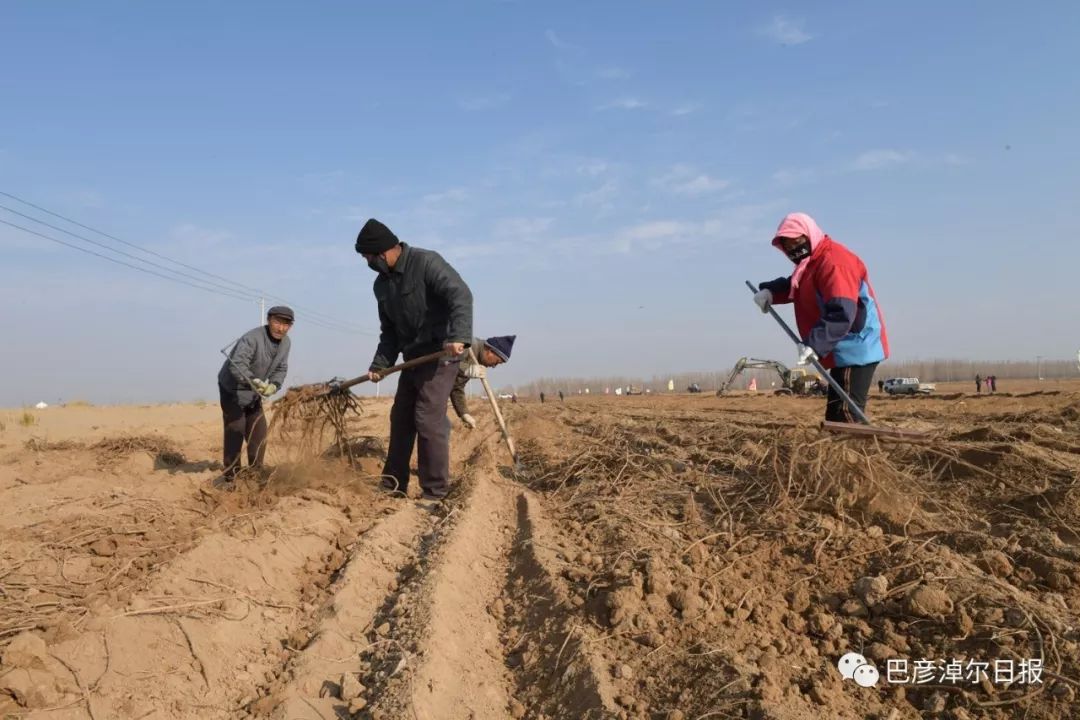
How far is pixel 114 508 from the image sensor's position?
Answer: 4.40m

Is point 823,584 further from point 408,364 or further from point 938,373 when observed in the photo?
point 938,373

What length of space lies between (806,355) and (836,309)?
32 cm

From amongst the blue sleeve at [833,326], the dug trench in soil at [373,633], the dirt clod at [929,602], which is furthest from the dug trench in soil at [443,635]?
the blue sleeve at [833,326]

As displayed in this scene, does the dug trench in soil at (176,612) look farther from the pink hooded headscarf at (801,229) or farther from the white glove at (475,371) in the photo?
the pink hooded headscarf at (801,229)

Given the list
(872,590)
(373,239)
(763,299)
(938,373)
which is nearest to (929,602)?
(872,590)

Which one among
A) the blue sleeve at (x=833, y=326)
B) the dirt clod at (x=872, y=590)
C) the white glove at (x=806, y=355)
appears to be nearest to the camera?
the dirt clod at (x=872, y=590)

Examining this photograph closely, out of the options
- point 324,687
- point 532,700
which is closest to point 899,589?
point 532,700

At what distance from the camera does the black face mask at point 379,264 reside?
17.7 feet

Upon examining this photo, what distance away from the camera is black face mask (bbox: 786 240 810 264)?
14.9 ft

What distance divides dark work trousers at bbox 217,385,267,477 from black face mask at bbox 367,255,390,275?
1935 millimetres

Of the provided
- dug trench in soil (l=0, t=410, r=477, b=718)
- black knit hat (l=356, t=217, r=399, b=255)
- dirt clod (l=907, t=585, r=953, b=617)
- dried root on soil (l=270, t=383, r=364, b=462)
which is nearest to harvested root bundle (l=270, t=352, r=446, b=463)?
dried root on soil (l=270, t=383, r=364, b=462)

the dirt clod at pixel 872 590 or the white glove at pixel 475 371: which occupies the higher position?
the white glove at pixel 475 371

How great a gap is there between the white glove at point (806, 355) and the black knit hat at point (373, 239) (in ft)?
9.86

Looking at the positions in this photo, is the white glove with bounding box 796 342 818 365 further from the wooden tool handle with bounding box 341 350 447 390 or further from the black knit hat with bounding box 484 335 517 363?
the black knit hat with bounding box 484 335 517 363
